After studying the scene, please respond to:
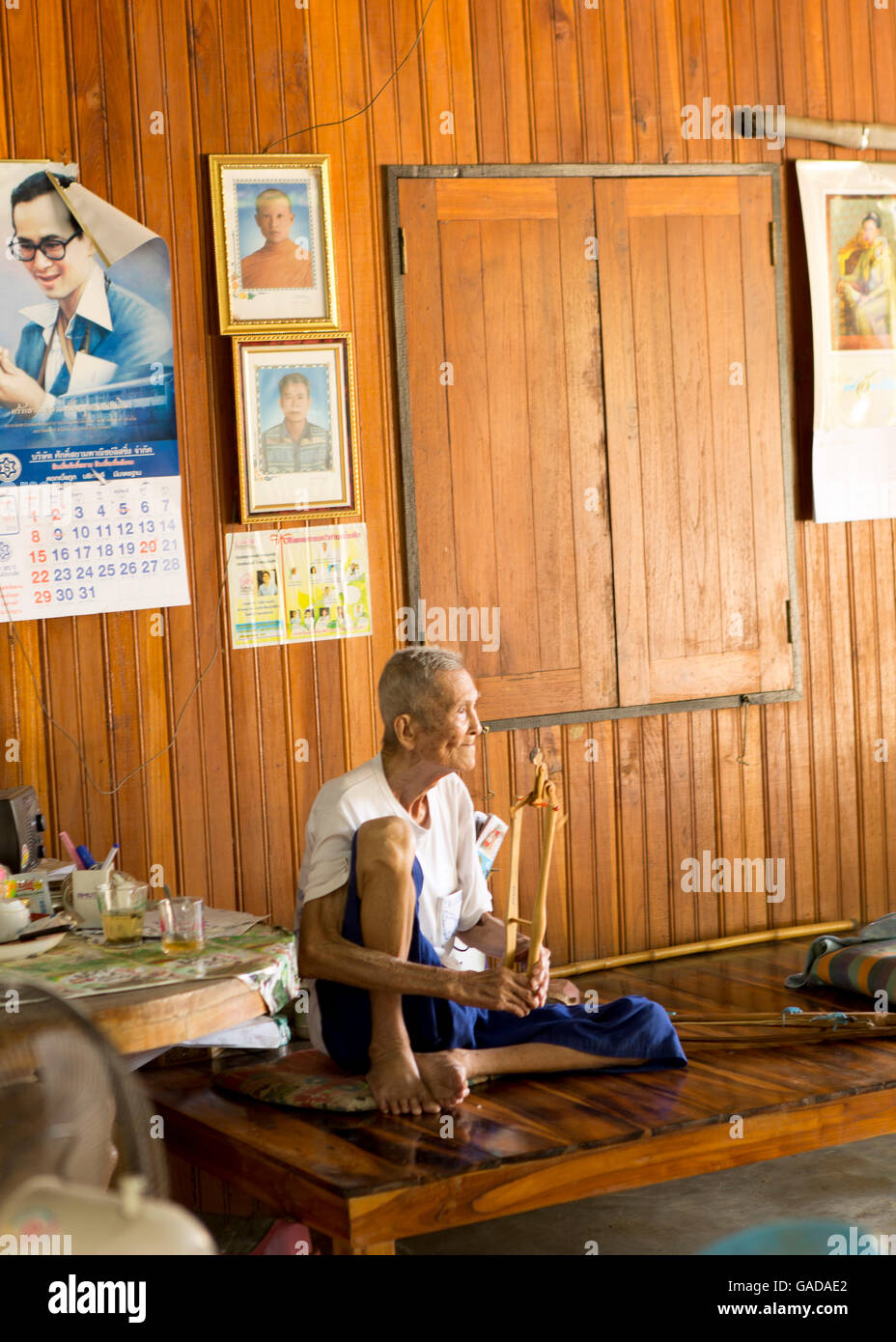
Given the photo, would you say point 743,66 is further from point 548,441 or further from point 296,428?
point 296,428

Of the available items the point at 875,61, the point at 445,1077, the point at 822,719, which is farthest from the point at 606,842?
the point at 875,61

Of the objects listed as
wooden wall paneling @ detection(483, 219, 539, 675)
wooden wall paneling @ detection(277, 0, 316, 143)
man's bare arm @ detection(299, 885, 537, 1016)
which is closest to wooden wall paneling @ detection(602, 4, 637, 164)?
wooden wall paneling @ detection(483, 219, 539, 675)

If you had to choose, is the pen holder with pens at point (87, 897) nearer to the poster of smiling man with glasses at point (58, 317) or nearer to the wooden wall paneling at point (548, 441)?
the poster of smiling man with glasses at point (58, 317)

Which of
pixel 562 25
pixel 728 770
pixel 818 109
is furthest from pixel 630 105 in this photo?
pixel 728 770

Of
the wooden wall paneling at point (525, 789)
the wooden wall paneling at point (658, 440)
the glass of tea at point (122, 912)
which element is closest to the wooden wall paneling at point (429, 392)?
the wooden wall paneling at point (525, 789)

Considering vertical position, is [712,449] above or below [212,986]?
above

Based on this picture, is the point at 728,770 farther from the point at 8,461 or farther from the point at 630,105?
the point at 8,461

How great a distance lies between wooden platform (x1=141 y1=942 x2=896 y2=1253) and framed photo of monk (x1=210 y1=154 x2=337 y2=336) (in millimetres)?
2050

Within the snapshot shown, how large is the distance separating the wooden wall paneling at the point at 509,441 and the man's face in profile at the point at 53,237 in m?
1.21

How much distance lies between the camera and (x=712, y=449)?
490cm

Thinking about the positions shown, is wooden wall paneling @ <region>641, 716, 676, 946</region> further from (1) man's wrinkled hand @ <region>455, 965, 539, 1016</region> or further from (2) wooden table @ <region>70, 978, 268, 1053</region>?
(2) wooden table @ <region>70, 978, 268, 1053</region>

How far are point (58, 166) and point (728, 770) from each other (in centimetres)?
275

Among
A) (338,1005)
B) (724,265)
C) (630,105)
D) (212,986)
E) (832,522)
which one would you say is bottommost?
(338,1005)

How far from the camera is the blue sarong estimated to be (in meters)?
3.19
